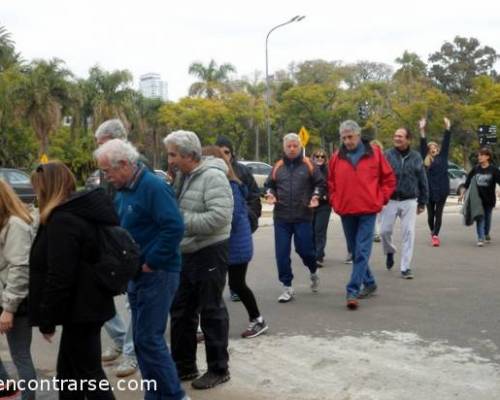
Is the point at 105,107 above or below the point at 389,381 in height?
above

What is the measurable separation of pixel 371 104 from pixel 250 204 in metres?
45.9

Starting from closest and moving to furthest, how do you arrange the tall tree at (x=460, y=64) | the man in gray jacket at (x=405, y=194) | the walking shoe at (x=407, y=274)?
the man in gray jacket at (x=405, y=194), the walking shoe at (x=407, y=274), the tall tree at (x=460, y=64)

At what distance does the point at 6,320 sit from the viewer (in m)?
4.14

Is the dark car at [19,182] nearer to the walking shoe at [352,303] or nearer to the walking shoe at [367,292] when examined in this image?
the walking shoe at [367,292]

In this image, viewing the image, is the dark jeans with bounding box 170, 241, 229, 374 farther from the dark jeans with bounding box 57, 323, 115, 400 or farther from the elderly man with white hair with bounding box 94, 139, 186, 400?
the dark jeans with bounding box 57, 323, 115, 400

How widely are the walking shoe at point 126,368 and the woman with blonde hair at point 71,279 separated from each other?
1312 millimetres

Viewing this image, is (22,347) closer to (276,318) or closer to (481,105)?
(276,318)

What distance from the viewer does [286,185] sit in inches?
284

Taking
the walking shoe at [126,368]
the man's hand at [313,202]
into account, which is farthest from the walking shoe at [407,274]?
the walking shoe at [126,368]

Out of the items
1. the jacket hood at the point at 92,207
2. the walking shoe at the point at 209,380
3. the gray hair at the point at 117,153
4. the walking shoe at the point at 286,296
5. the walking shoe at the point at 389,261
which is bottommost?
the walking shoe at the point at 209,380

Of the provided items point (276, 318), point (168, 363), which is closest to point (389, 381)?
point (168, 363)

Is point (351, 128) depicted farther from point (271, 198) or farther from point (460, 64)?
point (460, 64)

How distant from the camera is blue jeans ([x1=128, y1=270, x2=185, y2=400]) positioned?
4020mm

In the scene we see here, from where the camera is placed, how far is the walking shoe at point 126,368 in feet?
16.5
